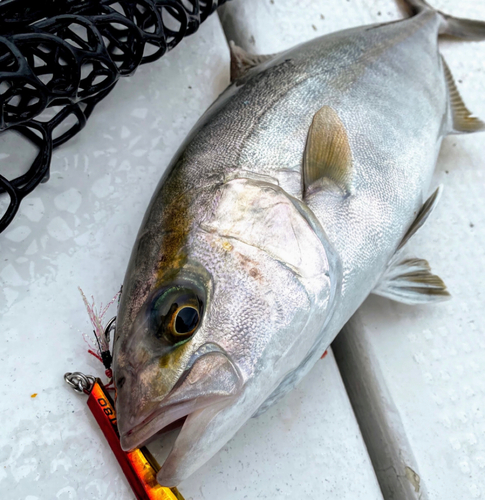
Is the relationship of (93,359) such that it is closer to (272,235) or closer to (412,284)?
(272,235)

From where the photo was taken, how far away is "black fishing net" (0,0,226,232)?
2.44ft

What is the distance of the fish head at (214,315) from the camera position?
595mm

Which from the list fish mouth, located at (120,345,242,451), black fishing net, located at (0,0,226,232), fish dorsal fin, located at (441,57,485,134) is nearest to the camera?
fish mouth, located at (120,345,242,451)

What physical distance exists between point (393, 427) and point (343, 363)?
174 millimetres

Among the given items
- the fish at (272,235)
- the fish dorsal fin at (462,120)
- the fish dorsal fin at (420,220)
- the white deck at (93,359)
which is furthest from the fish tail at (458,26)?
the white deck at (93,359)

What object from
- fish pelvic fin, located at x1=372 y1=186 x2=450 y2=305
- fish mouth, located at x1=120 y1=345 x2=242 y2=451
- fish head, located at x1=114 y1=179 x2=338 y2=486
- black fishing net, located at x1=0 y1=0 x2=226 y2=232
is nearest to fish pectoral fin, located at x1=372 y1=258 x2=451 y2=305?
fish pelvic fin, located at x1=372 y1=186 x2=450 y2=305

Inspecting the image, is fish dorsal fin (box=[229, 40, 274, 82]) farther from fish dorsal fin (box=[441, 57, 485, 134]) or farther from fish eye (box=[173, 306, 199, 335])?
fish eye (box=[173, 306, 199, 335])

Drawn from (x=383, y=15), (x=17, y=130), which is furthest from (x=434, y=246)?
(x=17, y=130)

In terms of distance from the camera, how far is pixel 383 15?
4.58ft

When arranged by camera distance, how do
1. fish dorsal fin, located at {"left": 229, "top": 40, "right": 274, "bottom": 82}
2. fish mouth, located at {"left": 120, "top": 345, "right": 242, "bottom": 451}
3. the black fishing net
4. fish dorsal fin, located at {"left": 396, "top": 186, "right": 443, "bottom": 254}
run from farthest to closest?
fish dorsal fin, located at {"left": 229, "top": 40, "right": 274, "bottom": 82} → fish dorsal fin, located at {"left": 396, "top": 186, "right": 443, "bottom": 254} → the black fishing net → fish mouth, located at {"left": 120, "top": 345, "right": 242, "bottom": 451}

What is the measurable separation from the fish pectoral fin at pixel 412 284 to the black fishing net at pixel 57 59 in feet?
2.17

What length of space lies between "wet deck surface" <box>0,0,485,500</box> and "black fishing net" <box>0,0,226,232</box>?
0.06 m

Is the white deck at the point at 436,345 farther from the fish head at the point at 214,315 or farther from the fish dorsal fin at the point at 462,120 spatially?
the fish head at the point at 214,315

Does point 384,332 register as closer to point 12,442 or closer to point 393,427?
point 393,427
